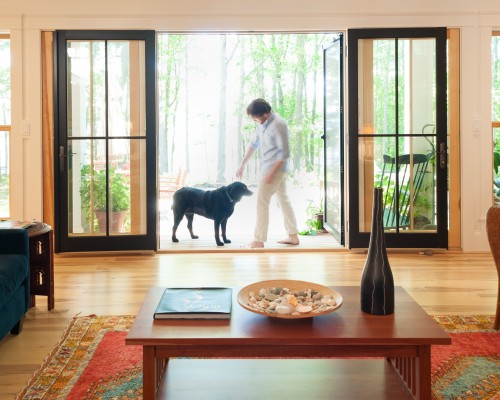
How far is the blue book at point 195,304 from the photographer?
1892mm

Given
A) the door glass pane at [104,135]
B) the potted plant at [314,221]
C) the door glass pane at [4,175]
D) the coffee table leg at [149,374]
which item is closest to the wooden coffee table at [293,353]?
the coffee table leg at [149,374]

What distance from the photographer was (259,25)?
5.27 metres

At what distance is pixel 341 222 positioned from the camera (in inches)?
222

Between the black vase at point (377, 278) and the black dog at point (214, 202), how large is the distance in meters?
3.87

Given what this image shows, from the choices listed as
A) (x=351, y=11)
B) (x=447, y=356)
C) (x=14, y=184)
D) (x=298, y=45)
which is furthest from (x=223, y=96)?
(x=447, y=356)

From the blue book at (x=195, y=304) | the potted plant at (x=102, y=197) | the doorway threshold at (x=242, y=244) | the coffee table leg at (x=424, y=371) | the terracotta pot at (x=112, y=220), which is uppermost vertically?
the potted plant at (x=102, y=197)

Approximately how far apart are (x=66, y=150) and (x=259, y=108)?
1973 millimetres

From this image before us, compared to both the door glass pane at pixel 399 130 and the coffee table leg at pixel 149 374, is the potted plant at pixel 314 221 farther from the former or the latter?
the coffee table leg at pixel 149 374

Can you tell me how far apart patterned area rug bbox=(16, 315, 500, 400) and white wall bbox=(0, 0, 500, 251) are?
254 centimetres

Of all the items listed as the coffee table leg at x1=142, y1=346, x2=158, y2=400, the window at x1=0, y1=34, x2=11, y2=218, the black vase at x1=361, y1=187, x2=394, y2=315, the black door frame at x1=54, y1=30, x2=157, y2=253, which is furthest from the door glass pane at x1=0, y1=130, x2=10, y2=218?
the black vase at x1=361, y1=187, x2=394, y2=315

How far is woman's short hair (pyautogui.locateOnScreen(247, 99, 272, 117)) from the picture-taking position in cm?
568

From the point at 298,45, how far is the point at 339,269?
4921 mm

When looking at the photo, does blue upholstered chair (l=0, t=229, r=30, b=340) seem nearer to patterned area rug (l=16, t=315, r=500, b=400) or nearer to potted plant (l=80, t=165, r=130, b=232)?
patterned area rug (l=16, t=315, r=500, b=400)

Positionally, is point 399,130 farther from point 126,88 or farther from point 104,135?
point 104,135
